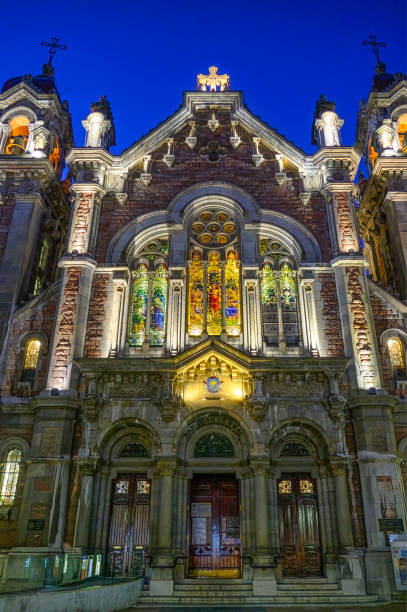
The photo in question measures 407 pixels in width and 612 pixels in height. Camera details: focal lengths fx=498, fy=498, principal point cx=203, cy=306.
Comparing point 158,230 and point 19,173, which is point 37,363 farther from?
point 19,173

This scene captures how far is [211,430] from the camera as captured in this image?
682 inches

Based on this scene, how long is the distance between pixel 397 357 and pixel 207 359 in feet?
24.0

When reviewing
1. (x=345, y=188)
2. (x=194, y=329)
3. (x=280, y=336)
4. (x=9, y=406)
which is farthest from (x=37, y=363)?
(x=345, y=188)

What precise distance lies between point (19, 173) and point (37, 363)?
9463 mm

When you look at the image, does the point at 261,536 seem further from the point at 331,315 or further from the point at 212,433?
the point at 331,315

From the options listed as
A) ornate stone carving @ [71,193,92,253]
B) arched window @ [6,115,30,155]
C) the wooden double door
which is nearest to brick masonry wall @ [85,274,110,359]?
ornate stone carving @ [71,193,92,253]

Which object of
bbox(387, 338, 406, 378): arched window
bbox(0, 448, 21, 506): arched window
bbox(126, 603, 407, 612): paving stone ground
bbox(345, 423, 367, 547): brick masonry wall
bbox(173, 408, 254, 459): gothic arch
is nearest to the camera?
bbox(126, 603, 407, 612): paving stone ground

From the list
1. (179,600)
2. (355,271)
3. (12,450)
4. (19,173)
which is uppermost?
(19,173)

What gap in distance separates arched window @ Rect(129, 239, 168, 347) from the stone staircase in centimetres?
827

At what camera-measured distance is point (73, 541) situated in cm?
1534

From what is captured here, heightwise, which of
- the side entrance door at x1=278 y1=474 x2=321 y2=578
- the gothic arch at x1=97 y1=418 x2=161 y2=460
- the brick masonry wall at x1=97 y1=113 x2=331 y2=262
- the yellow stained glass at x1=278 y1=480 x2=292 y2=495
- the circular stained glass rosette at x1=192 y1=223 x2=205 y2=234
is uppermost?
the brick masonry wall at x1=97 y1=113 x2=331 y2=262

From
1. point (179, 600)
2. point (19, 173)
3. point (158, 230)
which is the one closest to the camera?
point (179, 600)

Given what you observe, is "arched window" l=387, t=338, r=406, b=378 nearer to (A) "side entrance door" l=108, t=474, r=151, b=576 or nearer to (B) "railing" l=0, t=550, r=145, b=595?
(A) "side entrance door" l=108, t=474, r=151, b=576

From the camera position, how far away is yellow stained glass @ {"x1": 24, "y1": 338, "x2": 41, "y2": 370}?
18.8m
